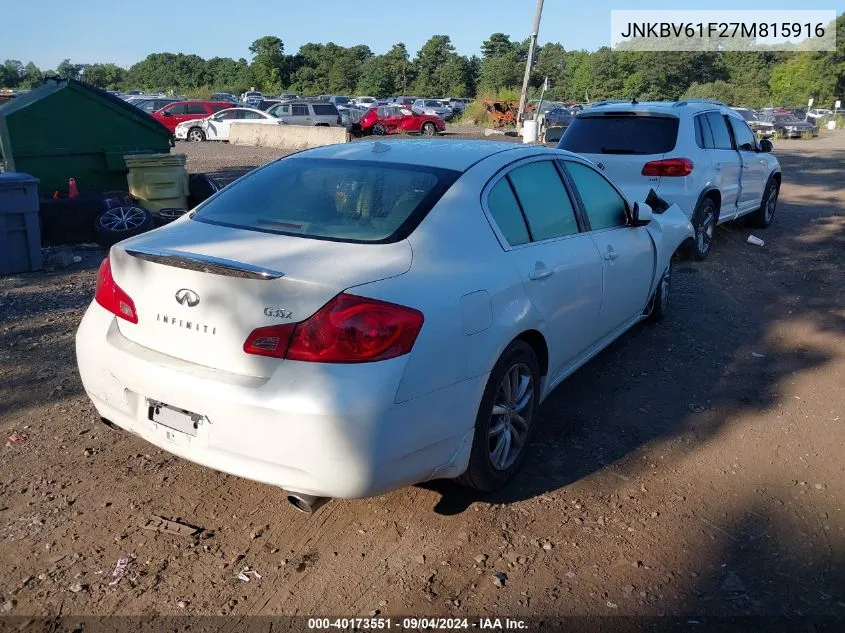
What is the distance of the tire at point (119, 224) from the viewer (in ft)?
27.7

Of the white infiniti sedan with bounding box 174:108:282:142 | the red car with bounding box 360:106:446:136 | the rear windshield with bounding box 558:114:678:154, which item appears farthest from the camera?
the red car with bounding box 360:106:446:136

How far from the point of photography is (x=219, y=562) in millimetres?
3045

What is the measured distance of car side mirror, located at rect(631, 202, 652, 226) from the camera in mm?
5031

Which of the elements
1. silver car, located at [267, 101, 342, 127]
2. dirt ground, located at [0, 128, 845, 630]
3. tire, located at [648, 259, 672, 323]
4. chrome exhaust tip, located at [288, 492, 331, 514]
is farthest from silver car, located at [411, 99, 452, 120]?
chrome exhaust tip, located at [288, 492, 331, 514]

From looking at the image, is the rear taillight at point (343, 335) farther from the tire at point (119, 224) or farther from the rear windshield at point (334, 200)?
the tire at point (119, 224)

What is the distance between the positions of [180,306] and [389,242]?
2.94 ft

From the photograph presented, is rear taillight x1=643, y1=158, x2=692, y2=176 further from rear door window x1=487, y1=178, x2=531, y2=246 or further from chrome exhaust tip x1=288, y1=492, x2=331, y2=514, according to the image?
chrome exhaust tip x1=288, y1=492, x2=331, y2=514

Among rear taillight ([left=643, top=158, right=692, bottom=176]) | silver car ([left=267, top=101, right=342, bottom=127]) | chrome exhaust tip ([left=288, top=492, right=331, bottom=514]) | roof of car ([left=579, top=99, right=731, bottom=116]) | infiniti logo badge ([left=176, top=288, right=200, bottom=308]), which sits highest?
silver car ([left=267, top=101, right=342, bottom=127])

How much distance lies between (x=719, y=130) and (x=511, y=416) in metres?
6.91

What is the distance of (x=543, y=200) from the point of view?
412 cm

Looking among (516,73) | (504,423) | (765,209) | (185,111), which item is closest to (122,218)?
(504,423)

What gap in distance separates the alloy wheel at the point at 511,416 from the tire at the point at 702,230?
5512 millimetres

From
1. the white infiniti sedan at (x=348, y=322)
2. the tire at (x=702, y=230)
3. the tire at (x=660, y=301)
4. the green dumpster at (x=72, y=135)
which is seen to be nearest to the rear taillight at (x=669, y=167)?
the tire at (x=702, y=230)

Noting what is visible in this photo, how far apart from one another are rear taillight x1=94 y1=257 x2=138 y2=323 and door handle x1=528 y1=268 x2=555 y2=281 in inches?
72.1
